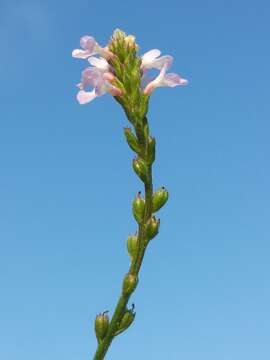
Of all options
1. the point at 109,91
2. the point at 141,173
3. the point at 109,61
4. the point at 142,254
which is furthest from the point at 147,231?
the point at 109,61

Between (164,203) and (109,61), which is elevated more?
(109,61)

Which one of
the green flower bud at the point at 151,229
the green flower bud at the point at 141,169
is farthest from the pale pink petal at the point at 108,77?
the green flower bud at the point at 151,229

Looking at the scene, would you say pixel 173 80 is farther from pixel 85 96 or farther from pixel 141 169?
pixel 141 169

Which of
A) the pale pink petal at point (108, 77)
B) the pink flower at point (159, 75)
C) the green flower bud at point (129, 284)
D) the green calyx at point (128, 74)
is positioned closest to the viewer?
the green flower bud at point (129, 284)

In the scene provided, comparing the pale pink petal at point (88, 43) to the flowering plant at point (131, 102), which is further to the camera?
the pale pink petal at point (88, 43)

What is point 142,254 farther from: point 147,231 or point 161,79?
point 161,79

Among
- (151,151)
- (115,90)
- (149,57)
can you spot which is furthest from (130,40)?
(151,151)

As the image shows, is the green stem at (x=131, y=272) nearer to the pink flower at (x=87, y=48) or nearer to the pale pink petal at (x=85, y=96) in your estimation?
the pale pink petal at (x=85, y=96)

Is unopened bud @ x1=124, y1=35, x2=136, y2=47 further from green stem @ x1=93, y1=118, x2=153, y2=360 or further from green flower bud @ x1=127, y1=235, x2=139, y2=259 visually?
green flower bud @ x1=127, y1=235, x2=139, y2=259
